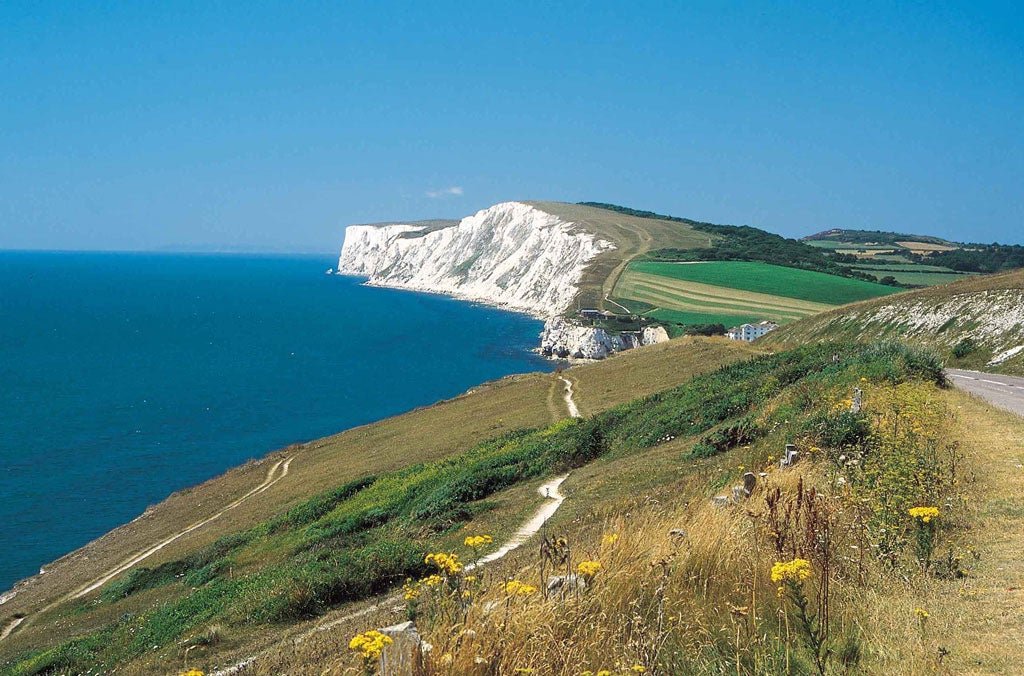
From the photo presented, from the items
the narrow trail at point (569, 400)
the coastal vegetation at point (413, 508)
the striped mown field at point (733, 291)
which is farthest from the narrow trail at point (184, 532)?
the striped mown field at point (733, 291)

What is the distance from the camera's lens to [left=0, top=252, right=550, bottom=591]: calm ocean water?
42.1m

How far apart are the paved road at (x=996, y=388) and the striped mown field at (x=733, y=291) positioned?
83926 millimetres

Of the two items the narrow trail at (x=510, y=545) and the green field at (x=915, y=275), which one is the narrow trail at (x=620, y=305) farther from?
the narrow trail at (x=510, y=545)

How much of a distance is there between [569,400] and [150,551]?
21.4 meters

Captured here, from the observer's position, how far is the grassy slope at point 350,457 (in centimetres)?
2390

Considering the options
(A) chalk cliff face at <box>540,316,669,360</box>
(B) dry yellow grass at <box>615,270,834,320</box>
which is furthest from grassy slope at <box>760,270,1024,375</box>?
(B) dry yellow grass at <box>615,270,834,320</box>

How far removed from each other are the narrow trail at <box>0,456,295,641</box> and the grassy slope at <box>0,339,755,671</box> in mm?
554

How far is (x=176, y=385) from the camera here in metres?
76.8

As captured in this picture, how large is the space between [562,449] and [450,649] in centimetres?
1801

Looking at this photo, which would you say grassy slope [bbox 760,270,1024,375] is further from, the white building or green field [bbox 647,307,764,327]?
green field [bbox 647,307,764,327]

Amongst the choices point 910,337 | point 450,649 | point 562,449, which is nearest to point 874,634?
point 450,649

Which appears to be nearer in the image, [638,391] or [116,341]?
[638,391]

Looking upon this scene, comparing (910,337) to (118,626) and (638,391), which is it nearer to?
(638,391)

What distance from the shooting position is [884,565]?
5.97 meters
